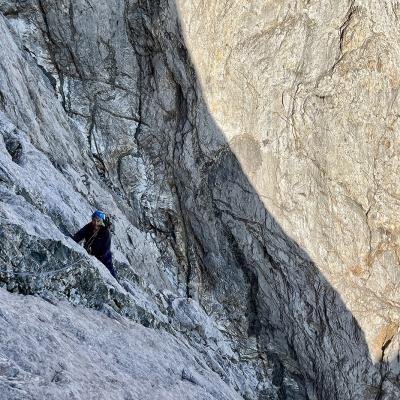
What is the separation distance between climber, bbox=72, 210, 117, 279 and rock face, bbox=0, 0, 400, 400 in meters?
7.70

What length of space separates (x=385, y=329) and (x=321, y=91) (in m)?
9.22

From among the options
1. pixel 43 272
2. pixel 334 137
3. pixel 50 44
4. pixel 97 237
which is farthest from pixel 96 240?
pixel 50 44

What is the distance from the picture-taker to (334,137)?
945 inches

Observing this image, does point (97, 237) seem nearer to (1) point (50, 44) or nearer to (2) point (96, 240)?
(2) point (96, 240)

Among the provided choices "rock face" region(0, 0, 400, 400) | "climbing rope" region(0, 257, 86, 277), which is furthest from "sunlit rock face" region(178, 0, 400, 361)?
"climbing rope" region(0, 257, 86, 277)

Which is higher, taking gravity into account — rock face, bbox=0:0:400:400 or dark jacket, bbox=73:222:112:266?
rock face, bbox=0:0:400:400

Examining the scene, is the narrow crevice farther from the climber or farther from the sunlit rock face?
the climber

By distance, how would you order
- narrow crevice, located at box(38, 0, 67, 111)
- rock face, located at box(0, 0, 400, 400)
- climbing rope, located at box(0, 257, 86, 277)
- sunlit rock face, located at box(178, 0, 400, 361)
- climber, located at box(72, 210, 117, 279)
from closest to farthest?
climbing rope, located at box(0, 257, 86, 277), climber, located at box(72, 210, 117, 279), rock face, located at box(0, 0, 400, 400), sunlit rock face, located at box(178, 0, 400, 361), narrow crevice, located at box(38, 0, 67, 111)

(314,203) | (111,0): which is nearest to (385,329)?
(314,203)

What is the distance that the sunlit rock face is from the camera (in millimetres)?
23781

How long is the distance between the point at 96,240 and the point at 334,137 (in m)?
12.7

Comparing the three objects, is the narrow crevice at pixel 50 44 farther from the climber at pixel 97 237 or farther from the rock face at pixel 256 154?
the climber at pixel 97 237

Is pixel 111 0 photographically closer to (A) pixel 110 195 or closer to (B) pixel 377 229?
(A) pixel 110 195

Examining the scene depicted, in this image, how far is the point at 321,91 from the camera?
79.1 feet
